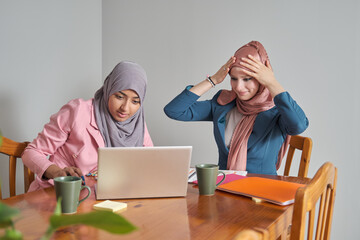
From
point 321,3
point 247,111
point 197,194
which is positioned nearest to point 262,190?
point 197,194

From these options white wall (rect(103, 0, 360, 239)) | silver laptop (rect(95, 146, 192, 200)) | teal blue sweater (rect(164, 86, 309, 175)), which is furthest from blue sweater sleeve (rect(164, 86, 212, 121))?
silver laptop (rect(95, 146, 192, 200))

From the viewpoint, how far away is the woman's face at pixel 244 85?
1650mm

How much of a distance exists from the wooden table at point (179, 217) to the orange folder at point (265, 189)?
2 centimetres

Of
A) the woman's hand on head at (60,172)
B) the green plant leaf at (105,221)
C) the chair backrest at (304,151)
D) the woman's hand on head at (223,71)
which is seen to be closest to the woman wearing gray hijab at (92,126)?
the woman's hand on head at (60,172)

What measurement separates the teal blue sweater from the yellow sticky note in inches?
33.8

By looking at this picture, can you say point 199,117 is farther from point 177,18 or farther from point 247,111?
point 177,18

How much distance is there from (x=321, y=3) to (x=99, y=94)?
1.36 m

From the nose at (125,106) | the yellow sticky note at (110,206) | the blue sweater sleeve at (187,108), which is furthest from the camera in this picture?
the blue sweater sleeve at (187,108)

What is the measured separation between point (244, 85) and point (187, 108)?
36cm

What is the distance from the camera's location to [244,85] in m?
1.66

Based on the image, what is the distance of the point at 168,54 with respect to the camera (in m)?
2.44

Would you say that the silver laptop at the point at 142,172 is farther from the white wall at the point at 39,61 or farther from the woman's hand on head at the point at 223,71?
the white wall at the point at 39,61

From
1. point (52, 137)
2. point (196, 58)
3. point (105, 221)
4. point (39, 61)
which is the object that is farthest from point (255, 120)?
point (105, 221)

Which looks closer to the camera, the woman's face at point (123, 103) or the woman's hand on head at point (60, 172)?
the woman's hand on head at point (60, 172)
